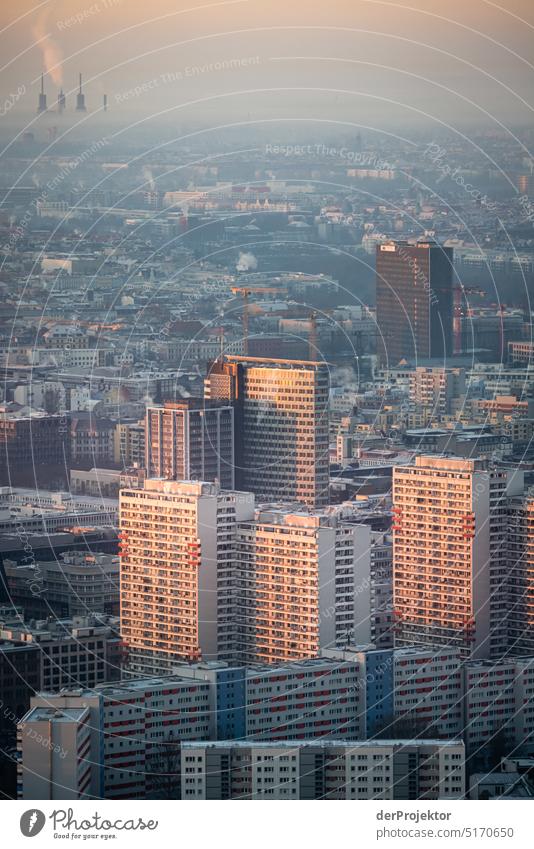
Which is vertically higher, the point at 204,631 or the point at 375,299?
the point at 375,299

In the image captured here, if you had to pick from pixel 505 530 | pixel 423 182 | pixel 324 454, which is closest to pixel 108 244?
pixel 423 182

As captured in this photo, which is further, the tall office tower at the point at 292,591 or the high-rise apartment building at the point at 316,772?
the tall office tower at the point at 292,591

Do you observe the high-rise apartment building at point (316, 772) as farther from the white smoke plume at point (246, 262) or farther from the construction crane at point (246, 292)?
the white smoke plume at point (246, 262)

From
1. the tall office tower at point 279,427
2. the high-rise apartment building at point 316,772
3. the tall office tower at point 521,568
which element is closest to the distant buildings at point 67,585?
the tall office tower at point 521,568

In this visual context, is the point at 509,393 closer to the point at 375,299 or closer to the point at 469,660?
the point at 375,299

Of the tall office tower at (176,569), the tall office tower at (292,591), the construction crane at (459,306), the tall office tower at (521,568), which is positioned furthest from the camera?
the construction crane at (459,306)

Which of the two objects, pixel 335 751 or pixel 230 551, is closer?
pixel 335 751

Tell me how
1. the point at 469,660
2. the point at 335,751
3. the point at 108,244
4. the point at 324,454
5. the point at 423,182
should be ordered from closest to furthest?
the point at 335,751 → the point at 469,660 → the point at 324,454 → the point at 423,182 → the point at 108,244
